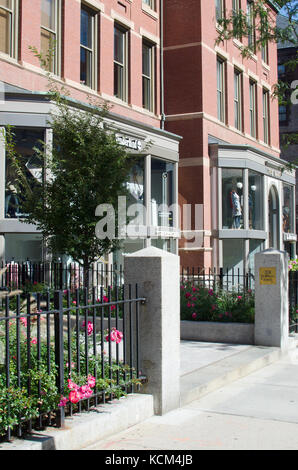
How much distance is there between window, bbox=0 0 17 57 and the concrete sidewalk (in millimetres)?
9575

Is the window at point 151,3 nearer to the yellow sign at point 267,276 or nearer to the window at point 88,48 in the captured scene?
the window at point 88,48

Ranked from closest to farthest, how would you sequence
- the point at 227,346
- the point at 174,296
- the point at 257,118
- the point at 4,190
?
the point at 174,296 < the point at 227,346 < the point at 4,190 < the point at 257,118

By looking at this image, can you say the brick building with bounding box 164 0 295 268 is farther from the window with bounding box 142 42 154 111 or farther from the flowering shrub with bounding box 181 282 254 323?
the flowering shrub with bounding box 181 282 254 323

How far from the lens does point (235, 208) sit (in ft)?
75.7

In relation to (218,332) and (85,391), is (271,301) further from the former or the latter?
(85,391)

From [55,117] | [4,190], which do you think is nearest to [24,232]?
[4,190]

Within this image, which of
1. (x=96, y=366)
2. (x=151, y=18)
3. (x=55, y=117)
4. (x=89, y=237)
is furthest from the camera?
(x=151, y=18)

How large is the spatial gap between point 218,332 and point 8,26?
33.6 feet

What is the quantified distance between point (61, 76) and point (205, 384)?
1252cm

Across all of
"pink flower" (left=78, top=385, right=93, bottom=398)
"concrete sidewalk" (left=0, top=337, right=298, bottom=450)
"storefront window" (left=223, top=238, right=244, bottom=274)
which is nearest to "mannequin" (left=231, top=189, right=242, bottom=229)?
"storefront window" (left=223, top=238, right=244, bottom=274)

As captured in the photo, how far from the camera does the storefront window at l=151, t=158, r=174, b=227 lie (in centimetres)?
2019

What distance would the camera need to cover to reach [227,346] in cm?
991
